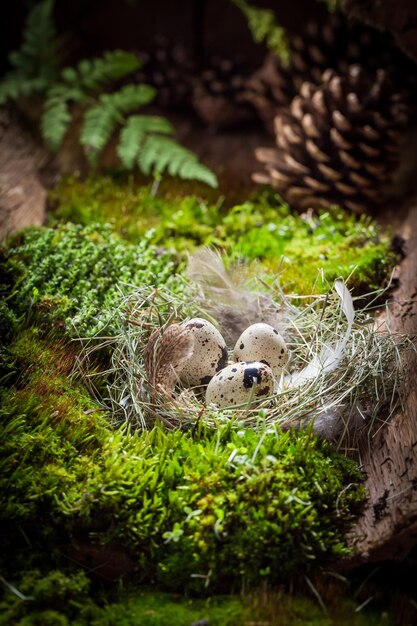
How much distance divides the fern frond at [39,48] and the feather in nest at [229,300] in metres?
2.25

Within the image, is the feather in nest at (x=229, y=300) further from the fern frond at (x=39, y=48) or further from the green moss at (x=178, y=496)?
the fern frond at (x=39, y=48)

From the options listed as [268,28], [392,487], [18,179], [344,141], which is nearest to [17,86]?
[18,179]

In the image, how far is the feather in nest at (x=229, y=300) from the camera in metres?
2.58

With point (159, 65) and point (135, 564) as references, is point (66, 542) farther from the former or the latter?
point (159, 65)

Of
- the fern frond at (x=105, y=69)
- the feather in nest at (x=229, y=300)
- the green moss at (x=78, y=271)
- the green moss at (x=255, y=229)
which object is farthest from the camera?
the fern frond at (x=105, y=69)

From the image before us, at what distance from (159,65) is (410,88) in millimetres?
1832

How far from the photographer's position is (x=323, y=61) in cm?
378

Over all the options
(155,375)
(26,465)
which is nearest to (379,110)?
(155,375)

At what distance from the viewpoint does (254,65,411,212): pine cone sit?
330 cm

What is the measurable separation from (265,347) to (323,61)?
2315mm

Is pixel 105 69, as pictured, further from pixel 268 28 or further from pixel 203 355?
pixel 203 355

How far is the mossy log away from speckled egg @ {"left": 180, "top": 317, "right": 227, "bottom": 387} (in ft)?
2.04

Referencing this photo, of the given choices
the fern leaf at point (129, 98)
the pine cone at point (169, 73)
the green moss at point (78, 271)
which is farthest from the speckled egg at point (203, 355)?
the pine cone at point (169, 73)

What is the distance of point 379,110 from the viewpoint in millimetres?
3342
